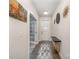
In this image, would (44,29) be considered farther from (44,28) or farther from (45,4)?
(45,4)

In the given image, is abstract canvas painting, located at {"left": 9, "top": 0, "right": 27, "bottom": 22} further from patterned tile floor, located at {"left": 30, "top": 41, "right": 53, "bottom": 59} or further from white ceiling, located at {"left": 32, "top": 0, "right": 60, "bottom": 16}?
patterned tile floor, located at {"left": 30, "top": 41, "right": 53, "bottom": 59}

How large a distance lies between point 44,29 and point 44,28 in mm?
83

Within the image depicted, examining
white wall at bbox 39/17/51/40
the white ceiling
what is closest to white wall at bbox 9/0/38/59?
the white ceiling

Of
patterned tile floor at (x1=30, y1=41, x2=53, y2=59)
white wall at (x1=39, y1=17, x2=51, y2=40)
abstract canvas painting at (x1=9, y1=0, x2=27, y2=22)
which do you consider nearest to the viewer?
abstract canvas painting at (x1=9, y1=0, x2=27, y2=22)

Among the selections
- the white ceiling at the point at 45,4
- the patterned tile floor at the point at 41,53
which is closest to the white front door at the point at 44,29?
the patterned tile floor at the point at 41,53

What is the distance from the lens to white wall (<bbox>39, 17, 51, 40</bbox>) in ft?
30.2

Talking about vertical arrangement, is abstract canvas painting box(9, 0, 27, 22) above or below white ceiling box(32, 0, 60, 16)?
below

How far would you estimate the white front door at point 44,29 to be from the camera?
9.22m

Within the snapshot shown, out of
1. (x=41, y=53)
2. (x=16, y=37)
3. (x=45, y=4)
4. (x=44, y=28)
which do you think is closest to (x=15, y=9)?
(x=16, y=37)
